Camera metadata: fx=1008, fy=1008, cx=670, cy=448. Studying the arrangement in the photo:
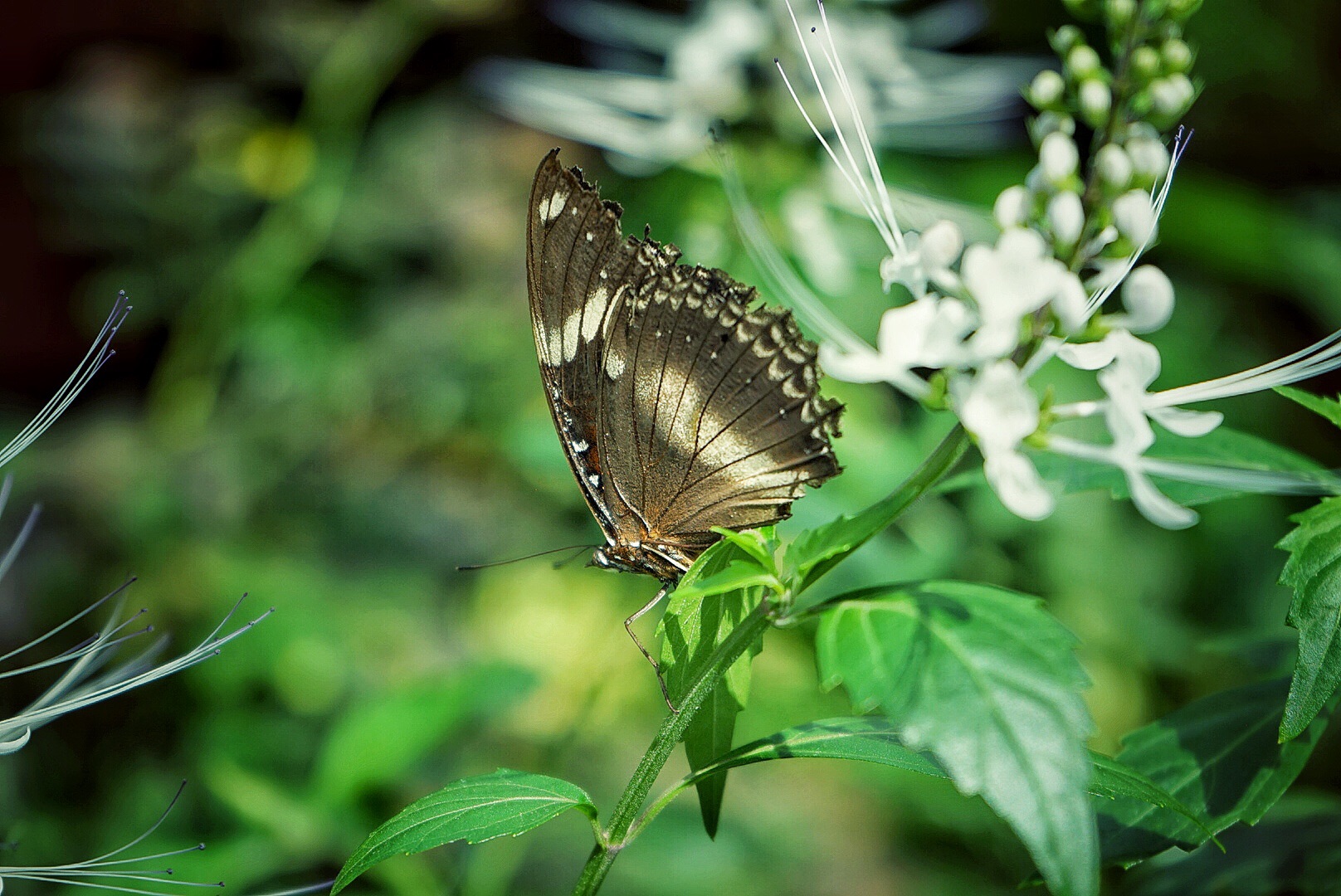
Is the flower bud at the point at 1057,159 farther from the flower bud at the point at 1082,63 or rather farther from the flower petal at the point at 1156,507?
the flower petal at the point at 1156,507

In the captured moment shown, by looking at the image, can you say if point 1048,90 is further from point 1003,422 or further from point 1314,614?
A: point 1314,614

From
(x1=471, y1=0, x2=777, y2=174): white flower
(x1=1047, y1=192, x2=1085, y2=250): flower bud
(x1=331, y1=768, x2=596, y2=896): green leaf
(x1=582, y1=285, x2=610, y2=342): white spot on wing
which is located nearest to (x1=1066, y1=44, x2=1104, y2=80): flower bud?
(x1=1047, y1=192, x2=1085, y2=250): flower bud

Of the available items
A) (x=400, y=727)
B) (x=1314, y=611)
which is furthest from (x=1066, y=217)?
(x=400, y=727)

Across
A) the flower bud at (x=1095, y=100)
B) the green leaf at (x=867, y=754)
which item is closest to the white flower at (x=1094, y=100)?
the flower bud at (x=1095, y=100)

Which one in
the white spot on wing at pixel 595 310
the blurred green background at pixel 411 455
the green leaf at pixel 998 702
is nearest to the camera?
the green leaf at pixel 998 702

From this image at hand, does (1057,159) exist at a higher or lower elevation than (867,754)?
higher

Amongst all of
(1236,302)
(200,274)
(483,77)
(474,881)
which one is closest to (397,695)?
(474,881)

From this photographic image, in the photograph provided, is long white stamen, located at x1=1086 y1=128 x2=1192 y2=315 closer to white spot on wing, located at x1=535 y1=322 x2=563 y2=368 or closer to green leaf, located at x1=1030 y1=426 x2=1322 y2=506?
green leaf, located at x1=1030 y1=426 x2=1322 y2=506
